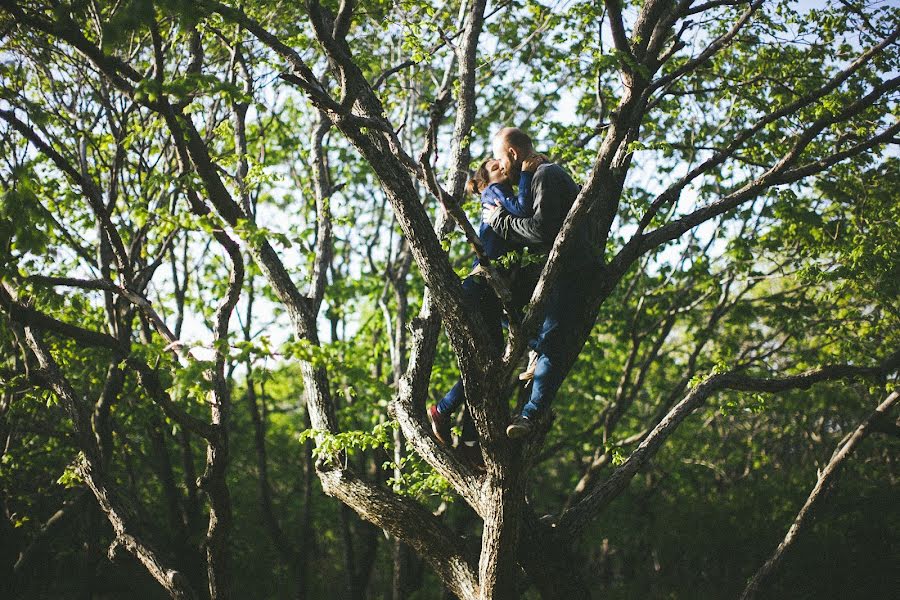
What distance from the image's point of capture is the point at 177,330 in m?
12.3

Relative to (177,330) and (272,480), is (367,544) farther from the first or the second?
(272,480)

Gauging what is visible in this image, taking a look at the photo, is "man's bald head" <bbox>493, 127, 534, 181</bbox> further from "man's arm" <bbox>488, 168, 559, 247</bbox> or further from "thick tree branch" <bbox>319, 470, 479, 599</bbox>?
"thick tree branch" <bbox>319, 470, 479, 599</bbox>

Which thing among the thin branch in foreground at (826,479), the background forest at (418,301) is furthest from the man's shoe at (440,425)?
the thin branch in foreground at (826,479)

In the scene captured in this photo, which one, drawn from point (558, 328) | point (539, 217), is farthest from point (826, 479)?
point (539, 217)

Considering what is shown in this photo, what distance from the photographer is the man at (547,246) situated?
4195mm

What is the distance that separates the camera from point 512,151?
4617mm

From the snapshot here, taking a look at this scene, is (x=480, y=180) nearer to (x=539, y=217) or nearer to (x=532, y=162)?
Result: (x=532, y=162)

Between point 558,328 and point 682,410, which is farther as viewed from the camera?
point 682,410

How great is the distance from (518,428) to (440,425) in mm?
1113

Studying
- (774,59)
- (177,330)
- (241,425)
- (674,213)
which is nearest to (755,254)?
(674,213)

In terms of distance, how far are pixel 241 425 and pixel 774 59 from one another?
14.1 metres

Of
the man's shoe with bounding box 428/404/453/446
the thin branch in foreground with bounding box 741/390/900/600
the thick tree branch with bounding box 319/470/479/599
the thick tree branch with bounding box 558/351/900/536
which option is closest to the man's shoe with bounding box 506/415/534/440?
the man's shoe with bounding box 428/404/453/446

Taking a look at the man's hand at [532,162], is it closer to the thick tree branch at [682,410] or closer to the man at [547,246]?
the man at [547,246]

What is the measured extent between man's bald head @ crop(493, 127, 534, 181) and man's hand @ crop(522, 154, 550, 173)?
6 centimetres
